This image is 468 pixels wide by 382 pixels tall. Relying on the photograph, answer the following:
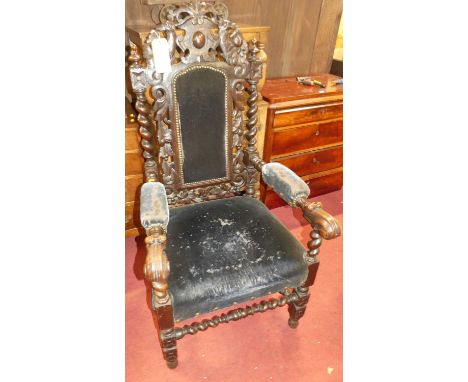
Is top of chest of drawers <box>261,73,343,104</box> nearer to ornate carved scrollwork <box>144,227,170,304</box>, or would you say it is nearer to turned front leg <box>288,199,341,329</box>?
turned front leg <box>288,199,341,329</box>

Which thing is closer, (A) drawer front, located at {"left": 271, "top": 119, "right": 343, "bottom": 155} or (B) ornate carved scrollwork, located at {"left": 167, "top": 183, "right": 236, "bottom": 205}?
(B) ornate carved scrollwork, located at {"left": 167, "top": 183, "right": 236, "bottom": 205}

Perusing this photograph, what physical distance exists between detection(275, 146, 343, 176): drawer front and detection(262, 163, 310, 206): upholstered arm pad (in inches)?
41.6

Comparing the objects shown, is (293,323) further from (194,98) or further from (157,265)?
(194,98)

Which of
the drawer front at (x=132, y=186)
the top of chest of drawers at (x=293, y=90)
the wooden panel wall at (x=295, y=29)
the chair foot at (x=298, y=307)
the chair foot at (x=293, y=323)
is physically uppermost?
the wooden panel wall at (x=295, y=29)

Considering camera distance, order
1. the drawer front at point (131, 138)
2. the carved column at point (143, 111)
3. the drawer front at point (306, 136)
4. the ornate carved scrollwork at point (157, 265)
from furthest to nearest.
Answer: the drawer front at point (306, 136) → the drawer front at point (131, 138) → the carved column at point (143, 111) → the ornate carved scrollwork at point (157, 265)

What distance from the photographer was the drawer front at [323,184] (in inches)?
131

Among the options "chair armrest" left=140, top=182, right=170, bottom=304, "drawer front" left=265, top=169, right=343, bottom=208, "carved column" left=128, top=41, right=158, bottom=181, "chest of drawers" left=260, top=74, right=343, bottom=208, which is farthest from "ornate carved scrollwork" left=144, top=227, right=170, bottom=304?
"drawer front" left=265, top=169, right=343, bottom=208

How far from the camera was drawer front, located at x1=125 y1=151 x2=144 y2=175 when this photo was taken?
240 centimetres

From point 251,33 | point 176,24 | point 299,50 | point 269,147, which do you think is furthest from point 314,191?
point 176,24

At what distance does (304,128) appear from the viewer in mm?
2986

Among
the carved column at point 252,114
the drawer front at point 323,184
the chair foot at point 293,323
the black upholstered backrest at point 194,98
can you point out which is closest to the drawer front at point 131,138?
the black upholstered backrest at point 194,98

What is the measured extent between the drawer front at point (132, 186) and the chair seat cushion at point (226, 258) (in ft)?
2.19

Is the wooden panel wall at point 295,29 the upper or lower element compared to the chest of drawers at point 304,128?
upper

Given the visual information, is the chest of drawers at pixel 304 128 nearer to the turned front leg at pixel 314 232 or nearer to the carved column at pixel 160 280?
the turned front leg at pixel 314 232
